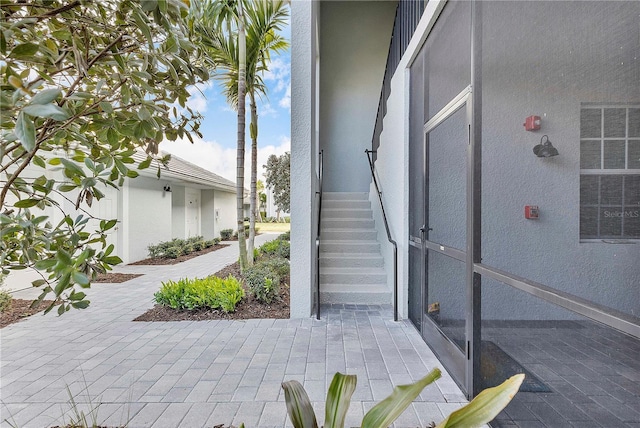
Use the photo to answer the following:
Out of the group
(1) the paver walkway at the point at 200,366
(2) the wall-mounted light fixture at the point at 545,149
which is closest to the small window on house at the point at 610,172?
(2) the wall-mounted light fixture at the point at 545,149

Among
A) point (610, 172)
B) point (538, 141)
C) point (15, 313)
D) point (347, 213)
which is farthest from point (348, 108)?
point (15, 313)

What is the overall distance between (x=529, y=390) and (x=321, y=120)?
6922 millimetres

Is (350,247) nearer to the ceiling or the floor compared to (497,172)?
nearer to the floor

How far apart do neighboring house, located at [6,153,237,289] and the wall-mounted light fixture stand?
543cm

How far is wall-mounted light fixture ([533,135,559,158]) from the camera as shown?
5.35ft

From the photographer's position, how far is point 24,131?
0.70 m

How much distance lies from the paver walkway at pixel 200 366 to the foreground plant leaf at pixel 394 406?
36.1 inches

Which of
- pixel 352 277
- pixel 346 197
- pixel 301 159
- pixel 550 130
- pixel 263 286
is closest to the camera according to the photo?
pixel 550 130

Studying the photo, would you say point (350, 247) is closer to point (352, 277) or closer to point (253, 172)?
point (352, 277)

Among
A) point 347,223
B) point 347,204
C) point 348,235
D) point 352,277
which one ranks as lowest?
point 352,277

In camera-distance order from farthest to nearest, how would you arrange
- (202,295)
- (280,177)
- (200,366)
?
(280,177) → (202,295) → (200,366)

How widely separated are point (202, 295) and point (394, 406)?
3.40m

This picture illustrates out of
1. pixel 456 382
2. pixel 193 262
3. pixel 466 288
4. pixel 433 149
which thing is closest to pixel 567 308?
pixel 466 288

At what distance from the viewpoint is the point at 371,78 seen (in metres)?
7.67
